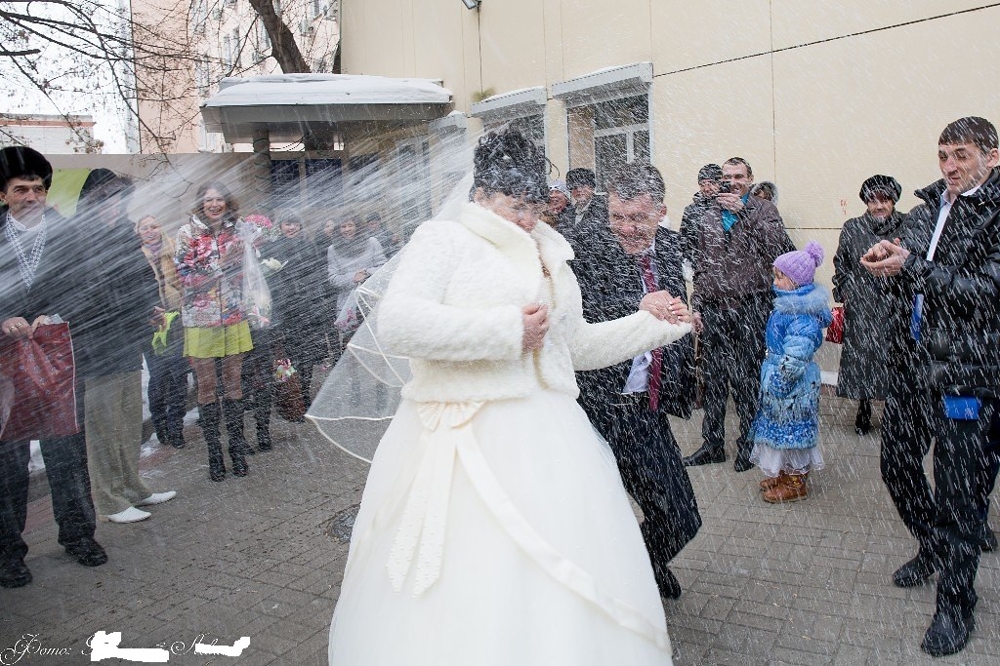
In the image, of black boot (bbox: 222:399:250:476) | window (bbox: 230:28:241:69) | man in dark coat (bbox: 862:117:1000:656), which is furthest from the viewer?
window (bbox: 230:28:241:69)

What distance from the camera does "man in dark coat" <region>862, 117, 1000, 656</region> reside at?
349 centimetres

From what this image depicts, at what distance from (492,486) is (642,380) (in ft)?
5.21

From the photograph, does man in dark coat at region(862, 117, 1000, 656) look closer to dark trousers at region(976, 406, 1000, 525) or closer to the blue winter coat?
dark trousers at region(976, 406, 1000, 525)

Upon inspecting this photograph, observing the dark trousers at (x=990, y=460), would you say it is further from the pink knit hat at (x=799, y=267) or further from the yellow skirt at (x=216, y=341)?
→ the yellow skirt at (x=216, y=341)

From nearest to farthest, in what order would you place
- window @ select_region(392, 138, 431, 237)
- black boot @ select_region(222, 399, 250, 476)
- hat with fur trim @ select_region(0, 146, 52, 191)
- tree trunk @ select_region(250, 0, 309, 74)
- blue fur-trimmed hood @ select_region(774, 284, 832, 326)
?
hat with fur trim @ select_region(0, 146, 52, 191) → blue fur-trimmed hood @ select_region(774, 284, 832, 326) → black boot @ select_region(222, 399, 250, 476) → window @ select_region(392, 138, 431, 237) → tree trunk @ select_region(250, 0, 309, 74)

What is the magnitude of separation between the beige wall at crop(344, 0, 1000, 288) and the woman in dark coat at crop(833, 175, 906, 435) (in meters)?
1.38

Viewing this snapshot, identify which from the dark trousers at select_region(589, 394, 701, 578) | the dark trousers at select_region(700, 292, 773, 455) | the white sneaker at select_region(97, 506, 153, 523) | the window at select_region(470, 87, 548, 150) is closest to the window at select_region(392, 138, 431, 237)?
the window at select_region(470, 87, 548, 150)

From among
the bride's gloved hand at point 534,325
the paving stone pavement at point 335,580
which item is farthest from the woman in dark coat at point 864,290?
the bride's gloved hand at point 534,325

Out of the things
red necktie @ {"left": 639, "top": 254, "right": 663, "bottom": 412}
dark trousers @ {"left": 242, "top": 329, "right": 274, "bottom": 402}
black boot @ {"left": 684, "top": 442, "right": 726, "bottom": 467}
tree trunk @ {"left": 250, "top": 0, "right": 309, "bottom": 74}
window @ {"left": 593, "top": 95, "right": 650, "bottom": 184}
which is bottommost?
black boot @ {"left": 684, "top": 442, "right": 726, "bottom": 467}

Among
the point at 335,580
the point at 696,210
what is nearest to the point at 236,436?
the point at 335,580

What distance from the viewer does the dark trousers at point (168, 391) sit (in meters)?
8.20

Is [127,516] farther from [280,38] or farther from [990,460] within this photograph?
[280,38]

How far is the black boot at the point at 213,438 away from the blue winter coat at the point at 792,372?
13.4 feet

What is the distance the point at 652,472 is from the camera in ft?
13.0
